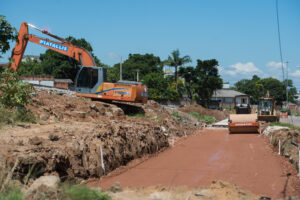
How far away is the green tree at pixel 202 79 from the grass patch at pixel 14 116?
50.9m

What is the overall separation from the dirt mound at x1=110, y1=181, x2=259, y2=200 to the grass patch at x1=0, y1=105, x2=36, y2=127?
5903 mm

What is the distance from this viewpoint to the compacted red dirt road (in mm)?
10062

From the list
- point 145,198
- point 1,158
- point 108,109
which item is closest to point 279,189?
point 145,198

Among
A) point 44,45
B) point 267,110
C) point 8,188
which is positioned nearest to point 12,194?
point 8,188

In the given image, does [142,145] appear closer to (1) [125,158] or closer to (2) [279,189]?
(1) [125,158]

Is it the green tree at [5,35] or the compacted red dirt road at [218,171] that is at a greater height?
the green tree at [5,35]

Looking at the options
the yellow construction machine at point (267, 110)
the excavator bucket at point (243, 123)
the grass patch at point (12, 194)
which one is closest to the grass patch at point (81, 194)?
the grass patch at point (12, 194)

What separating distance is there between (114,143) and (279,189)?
A: 6.42 m

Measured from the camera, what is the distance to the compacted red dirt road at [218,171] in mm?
10062

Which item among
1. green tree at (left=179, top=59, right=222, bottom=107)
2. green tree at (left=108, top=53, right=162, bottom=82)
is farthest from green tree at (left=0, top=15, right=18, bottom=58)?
green tree at (left=108, top=53, right=162, bottom=82)

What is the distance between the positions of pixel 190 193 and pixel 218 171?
3.66 metres

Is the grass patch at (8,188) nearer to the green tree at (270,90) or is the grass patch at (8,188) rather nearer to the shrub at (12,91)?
the shrub at (12,91)

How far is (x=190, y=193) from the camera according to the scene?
860 cm

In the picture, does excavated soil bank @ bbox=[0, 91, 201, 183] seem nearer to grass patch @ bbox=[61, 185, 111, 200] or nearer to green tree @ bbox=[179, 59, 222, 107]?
grass patch @ bbox=[61, 185, 111, 200]
